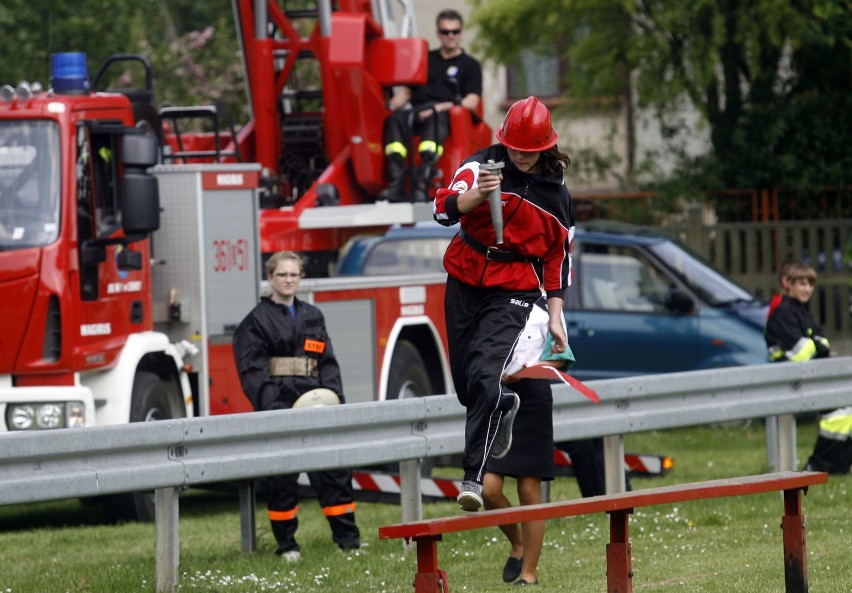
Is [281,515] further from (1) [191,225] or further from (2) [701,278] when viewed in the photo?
(2) [701,278]

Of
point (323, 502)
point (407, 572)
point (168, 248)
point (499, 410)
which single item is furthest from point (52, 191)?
point (499, 410)

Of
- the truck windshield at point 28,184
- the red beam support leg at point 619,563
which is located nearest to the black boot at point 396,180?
the truck windshield at point 28,184

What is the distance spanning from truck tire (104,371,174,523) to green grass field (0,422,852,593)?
0.67ft

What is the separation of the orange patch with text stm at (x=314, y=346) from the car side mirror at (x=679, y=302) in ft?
20.9

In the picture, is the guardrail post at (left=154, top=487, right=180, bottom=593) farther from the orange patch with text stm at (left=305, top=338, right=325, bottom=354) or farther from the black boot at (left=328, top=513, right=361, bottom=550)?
the orange patch with text stm at (left=305, top=338, right=325, bottom=354)

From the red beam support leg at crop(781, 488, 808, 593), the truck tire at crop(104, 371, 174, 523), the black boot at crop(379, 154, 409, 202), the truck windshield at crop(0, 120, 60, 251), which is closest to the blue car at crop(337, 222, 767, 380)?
the black boot at crop(379, 154, 409, 202)

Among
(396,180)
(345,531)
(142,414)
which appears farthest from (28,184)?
(396,180)

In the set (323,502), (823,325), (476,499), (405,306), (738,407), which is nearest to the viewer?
(476,499)

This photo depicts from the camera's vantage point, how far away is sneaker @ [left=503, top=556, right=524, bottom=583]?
8344 millimetres

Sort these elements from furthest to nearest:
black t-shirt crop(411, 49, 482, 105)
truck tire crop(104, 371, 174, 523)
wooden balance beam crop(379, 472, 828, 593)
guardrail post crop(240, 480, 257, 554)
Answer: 1. black t-shirt crop(411, 49, 482, 105)
2. truck tire crop(104, 371, 174, 523)
3. guardrail post crop(240, 480, 257, 554)
4. wooden balance beam crop(379, 472, 828, 593)

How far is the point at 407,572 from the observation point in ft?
29.2

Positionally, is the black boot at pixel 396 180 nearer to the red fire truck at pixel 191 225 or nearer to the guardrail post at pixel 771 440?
Result: the red fire truck at pixel 191 225

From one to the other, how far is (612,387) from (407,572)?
217cm

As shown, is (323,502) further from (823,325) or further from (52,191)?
(823,325)
